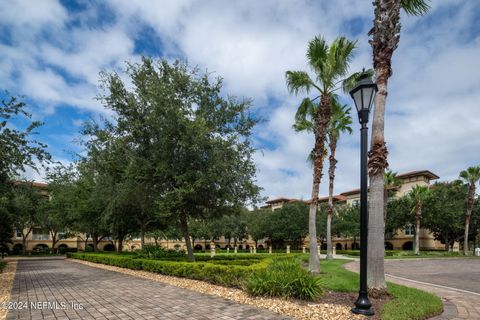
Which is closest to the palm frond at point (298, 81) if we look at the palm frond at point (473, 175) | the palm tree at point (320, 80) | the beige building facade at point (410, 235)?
the palm tree at point (320, 80)

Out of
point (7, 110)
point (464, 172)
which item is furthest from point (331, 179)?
point (464, 172)

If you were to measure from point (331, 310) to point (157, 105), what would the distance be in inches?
470

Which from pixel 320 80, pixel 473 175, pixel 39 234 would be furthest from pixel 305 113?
pixel 39 234

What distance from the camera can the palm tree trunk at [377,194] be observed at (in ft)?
29.6

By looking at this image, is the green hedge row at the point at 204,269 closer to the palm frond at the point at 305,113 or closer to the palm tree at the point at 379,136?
the palm tree at the point at 379,136

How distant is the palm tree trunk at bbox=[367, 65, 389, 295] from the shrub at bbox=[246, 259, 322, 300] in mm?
1549

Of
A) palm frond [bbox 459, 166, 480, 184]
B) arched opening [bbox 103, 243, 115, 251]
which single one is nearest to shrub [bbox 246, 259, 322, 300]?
palm frond [bbox 459, 166, 480, 184]

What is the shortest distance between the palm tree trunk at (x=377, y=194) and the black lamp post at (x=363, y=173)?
171 cm

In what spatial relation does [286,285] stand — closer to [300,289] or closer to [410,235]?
[300,289]

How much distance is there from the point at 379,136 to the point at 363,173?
2.43 metres

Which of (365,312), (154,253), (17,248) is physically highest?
(365,312)

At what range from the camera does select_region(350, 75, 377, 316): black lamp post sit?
7.36 m

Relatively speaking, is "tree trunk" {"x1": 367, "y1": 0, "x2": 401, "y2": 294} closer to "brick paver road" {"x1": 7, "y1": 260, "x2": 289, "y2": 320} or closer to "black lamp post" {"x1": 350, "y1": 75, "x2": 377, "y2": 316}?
"black lamp post" {"x1": 350, "y1": 75, "x2": 377, "y2": 316}

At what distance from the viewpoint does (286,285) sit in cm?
891
